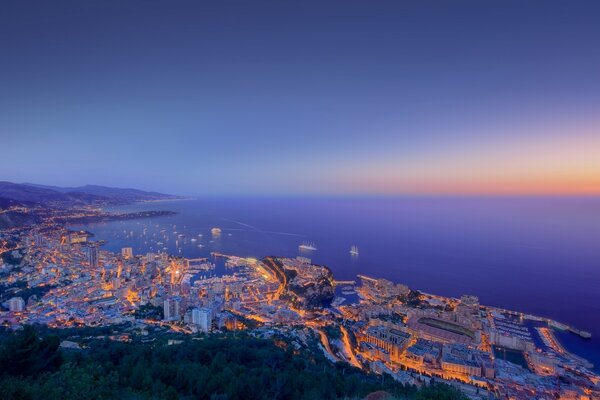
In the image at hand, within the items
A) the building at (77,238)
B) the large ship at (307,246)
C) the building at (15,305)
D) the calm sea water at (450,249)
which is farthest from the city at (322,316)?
the large ship at (307,246)

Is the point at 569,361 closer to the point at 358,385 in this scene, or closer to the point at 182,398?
the point at 358,385

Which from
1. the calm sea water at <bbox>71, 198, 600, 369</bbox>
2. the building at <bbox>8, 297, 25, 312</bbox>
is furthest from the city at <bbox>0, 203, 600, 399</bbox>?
the calm sea water at <bbox>71, 198, 600, 369</bbox>

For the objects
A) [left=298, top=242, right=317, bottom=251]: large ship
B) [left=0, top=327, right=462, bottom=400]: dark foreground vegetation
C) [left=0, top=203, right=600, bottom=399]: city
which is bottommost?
[left=0, top=203, right=600, bottom=399]: city

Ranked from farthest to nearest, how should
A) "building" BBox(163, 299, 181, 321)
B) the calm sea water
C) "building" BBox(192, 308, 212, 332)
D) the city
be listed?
the calm sea water < "building" BBox(163, 299, 181, 321) < "building" BBox(192, 308, 212, 332) < the city

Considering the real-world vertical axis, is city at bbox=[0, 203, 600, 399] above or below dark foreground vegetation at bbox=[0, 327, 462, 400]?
below

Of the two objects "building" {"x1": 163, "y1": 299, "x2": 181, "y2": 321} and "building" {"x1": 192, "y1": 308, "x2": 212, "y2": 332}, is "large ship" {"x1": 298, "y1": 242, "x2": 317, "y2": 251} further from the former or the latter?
"building" {"x1": 192, "y1": 308, "x2": 212, "y2": 332}

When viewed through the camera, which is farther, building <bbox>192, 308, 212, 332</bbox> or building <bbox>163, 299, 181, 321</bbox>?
building <bbox>163, 299, 181, 321</bbox>

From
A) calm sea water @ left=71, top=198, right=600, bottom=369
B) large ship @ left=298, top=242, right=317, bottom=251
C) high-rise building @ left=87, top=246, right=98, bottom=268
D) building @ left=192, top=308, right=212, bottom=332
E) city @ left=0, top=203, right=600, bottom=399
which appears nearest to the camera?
city @ left=0, top=203, right=600, bottom=399
